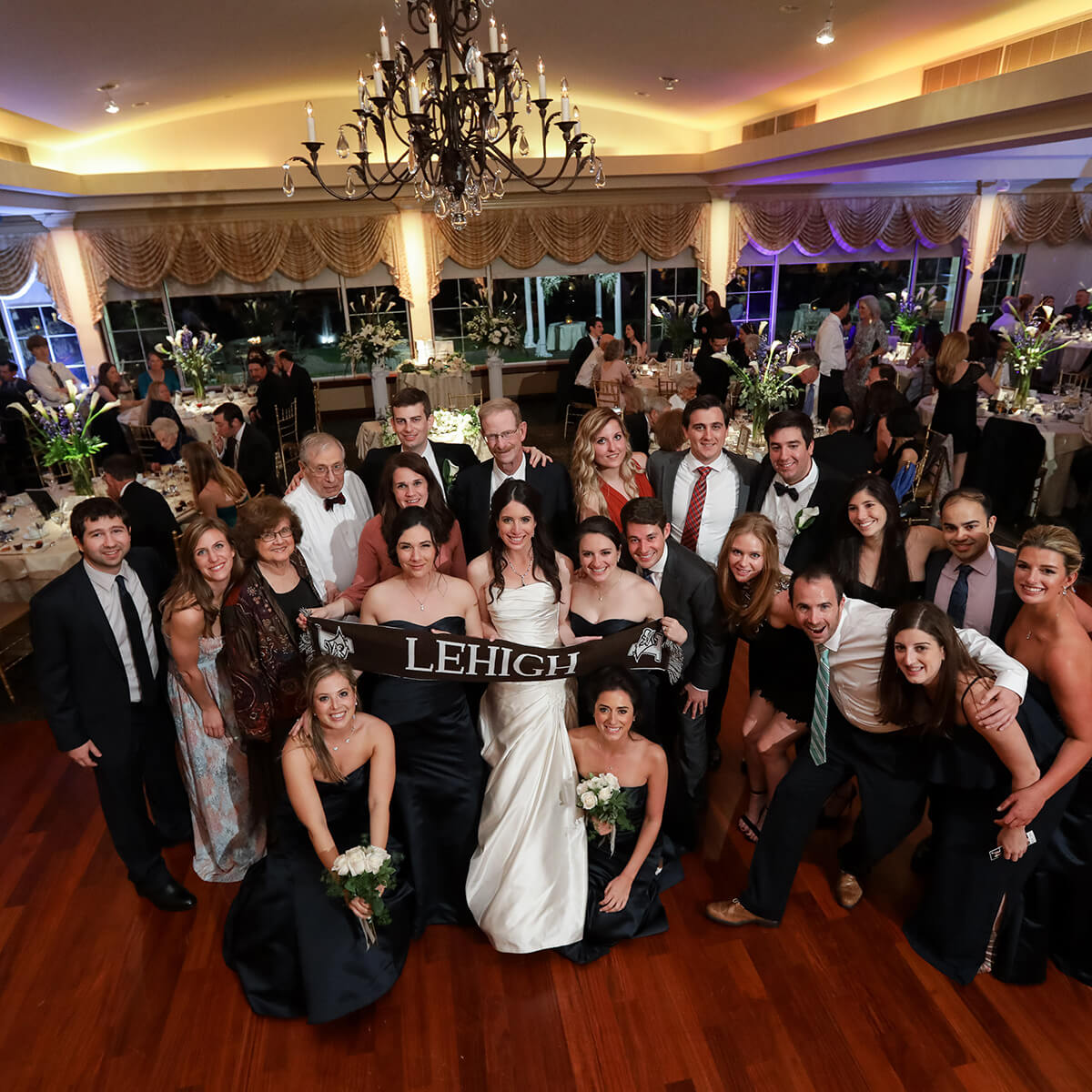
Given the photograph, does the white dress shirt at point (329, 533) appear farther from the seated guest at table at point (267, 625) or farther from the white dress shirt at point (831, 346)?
the white dress shirt at point (831, 346)

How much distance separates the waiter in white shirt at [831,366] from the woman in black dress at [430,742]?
7844 millimetres

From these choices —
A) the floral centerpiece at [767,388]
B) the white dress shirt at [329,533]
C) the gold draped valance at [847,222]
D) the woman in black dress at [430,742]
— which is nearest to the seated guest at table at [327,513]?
the white dress shirt at [329,533]

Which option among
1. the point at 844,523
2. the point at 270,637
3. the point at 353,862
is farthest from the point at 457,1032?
the point at 844,523

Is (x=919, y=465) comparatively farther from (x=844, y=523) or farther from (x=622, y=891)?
(x=622, y=891)

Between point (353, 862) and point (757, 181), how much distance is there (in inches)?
489

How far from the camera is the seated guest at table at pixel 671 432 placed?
16.3ft

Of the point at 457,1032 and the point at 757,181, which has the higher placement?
the point at 757,181

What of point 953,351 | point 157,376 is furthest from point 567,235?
point 953,351

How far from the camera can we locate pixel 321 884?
2.91 m

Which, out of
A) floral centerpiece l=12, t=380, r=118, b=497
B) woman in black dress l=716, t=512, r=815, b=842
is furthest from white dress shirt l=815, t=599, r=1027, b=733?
floral centerpiece l=12, t=380, r=118, b=497

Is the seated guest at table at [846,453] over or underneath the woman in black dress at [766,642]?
over

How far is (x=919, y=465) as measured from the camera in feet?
19.2

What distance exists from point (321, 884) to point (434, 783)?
1.84ft

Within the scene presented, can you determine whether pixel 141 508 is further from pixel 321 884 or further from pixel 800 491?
pixel 800 491
